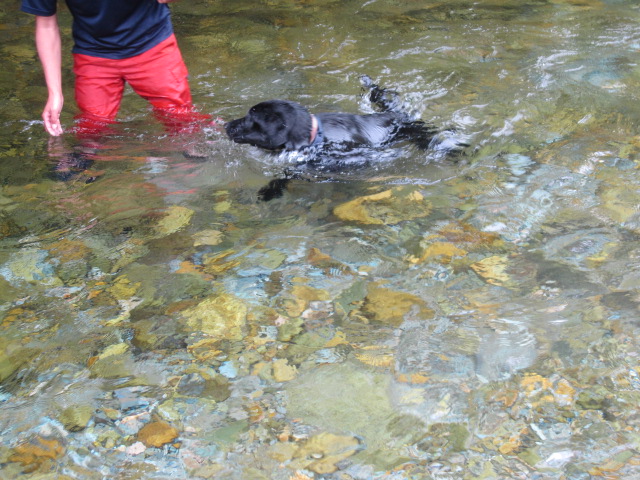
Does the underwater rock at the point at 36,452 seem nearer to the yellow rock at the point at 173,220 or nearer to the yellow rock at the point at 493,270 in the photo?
the yellow rock at the point at 173,220

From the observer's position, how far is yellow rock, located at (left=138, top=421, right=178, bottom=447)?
2.30 metres

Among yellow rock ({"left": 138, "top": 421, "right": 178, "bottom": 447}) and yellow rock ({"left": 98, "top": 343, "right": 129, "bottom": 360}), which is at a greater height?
yellow rock ({"left": 98, "top": 343, "right": 129, "bottom": 360})

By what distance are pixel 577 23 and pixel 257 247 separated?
5748 millimetres

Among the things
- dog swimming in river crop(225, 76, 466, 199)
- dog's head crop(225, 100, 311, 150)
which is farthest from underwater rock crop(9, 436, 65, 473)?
dog's head crop(225, 100, 311, 150)

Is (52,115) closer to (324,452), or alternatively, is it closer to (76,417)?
(76,417)

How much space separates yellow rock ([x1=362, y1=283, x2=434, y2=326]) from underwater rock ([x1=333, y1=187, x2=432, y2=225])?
30.3 inches

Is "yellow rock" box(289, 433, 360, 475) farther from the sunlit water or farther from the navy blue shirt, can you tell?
the navy blue shirt

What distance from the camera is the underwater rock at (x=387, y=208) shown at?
3805 millimetres

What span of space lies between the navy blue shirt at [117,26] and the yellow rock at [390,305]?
244cm

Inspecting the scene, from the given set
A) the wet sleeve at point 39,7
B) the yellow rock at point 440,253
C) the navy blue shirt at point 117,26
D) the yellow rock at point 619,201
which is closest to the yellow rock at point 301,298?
the yellow rock at point 440,253

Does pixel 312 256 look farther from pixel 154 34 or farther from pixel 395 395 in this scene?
pixel 154 34

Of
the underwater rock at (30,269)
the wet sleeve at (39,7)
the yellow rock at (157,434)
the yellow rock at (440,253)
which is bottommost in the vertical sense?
the yellow rock at (157,434)

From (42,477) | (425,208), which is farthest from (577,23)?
(42,477)

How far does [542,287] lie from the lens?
9.98 feet
